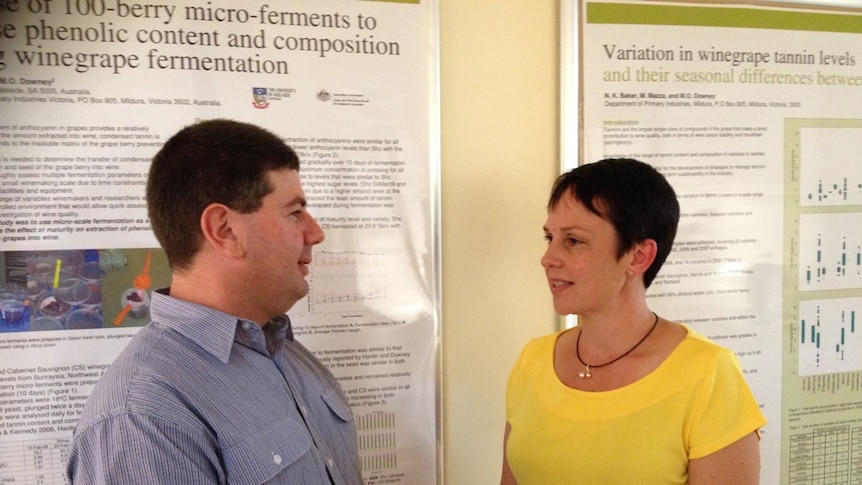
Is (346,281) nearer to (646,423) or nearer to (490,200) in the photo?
(490,200)

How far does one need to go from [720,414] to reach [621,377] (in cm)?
19

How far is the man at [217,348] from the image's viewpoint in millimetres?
835

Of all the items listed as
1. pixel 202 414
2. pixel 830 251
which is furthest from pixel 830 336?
pixel 202 414

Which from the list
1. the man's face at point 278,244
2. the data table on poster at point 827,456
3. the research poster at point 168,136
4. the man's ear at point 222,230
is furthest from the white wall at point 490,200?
the data table on poster at point 827,456

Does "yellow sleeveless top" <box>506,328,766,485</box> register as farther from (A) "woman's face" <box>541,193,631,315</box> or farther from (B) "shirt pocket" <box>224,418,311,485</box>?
(B) "shirt pocket" <box>224,418,311,485</box>

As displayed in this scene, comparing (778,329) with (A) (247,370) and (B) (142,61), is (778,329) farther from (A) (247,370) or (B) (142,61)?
(B) (142,61)

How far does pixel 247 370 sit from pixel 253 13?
0.85 meters

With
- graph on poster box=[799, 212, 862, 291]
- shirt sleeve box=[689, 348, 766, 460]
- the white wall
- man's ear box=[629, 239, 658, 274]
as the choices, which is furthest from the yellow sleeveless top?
graph on poster box=[799, 212, 862, 291]

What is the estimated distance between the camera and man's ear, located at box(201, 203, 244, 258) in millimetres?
985

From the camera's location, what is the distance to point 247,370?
101 cm

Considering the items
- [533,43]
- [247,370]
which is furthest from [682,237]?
[247,370]

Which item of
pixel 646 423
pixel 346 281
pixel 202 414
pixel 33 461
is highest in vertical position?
pixel 346 281

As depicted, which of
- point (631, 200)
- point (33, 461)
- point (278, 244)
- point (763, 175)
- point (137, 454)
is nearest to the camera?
point (137, 454)

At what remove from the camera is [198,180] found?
990 millimetres
